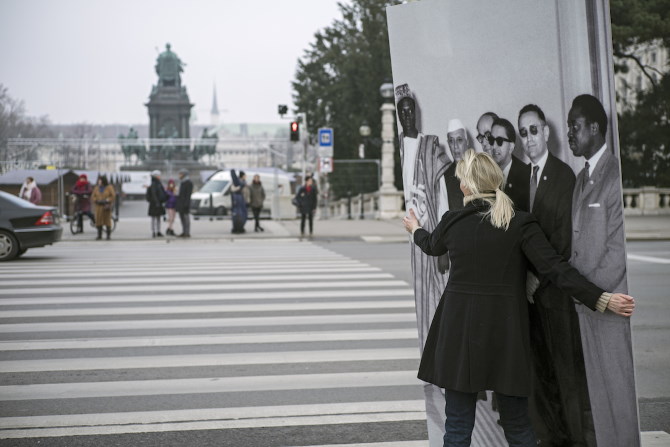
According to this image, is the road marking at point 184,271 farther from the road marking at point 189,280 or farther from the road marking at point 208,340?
the road marking at point 208,340

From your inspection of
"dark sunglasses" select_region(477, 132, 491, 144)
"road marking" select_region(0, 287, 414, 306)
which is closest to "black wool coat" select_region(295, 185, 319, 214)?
"road marking" select_region(0, 287, 414, 306)

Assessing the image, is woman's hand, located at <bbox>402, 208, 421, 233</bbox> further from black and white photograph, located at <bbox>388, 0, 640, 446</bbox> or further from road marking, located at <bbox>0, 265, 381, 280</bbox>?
road marking, located at <bbox>0, 265, 381, 280</bbox>

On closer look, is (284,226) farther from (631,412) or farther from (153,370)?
(631,412)

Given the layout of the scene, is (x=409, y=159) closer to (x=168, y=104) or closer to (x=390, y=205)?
(x=390, y=205)

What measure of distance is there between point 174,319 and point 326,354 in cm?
257

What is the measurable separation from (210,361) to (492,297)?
4.08 metres

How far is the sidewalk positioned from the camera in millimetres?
23375

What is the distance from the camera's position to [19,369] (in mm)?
6922

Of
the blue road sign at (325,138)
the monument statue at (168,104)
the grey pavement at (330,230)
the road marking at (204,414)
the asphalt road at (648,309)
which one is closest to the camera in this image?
the road marking at (204,414)

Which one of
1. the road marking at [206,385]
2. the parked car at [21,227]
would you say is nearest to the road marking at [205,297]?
the road marking at [206,385]

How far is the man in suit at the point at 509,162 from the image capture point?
3883mm

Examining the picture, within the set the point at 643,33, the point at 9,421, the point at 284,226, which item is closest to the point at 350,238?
the point at 284,226

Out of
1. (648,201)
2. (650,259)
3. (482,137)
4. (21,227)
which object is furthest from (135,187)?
(482,137)

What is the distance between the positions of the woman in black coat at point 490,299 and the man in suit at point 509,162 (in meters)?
0.21
